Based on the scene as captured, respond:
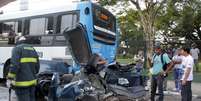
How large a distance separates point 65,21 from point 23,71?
7.66m


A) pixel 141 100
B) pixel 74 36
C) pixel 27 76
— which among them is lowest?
pixel 141 100

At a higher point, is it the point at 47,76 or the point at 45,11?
the point at 45,11

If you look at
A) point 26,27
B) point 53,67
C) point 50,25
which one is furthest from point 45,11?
point 53,67

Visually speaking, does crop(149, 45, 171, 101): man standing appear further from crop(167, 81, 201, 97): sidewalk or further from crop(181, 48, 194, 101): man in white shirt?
crop(167, 81, 201, 97): sidewalk

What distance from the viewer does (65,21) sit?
15.9m

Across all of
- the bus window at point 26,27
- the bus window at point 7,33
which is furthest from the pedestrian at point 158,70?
the bus window at point 7,33

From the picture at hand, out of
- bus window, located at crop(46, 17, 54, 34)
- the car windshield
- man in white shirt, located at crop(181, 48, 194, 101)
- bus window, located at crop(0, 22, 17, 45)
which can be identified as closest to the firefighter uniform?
the car windshield

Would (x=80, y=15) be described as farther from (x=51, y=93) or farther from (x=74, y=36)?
(x=51, y=93)

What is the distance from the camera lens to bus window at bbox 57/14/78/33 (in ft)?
51.1

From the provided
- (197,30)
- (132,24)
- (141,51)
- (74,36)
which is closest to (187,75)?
(74,36)

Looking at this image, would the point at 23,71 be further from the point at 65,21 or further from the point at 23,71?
the point at 65,21

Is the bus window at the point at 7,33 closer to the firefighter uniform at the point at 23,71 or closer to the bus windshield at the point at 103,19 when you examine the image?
the bus windshield at the point at 103,19

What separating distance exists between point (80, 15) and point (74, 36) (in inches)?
133

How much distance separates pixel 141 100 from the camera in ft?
33.3
